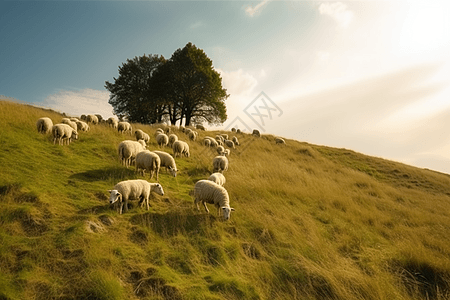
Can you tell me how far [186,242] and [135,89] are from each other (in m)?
33.0

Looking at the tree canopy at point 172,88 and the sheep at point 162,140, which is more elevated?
the tree canopy at point 172,88

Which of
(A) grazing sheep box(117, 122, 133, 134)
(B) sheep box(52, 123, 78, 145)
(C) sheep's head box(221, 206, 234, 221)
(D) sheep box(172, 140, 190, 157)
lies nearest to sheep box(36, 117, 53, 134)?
(B) sheep box(52, 123, 78, 145)

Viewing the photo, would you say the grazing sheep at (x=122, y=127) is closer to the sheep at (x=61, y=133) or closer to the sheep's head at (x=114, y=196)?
the sheep at (x=61, y=133)

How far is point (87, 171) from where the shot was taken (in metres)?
8.50

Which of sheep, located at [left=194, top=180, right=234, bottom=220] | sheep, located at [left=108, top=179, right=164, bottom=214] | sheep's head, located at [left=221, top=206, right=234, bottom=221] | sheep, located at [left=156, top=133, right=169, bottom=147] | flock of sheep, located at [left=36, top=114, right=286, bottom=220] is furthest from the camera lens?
sheep, located at [left=156, top=133, right=169, bottom=147]

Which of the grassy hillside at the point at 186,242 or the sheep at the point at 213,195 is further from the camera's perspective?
the sheep at the point at 213,195

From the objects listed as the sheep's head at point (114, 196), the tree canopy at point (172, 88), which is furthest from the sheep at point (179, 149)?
the tree canopy at point (172, 88)

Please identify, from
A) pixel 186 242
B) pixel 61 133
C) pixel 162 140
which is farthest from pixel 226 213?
pixel 162 140

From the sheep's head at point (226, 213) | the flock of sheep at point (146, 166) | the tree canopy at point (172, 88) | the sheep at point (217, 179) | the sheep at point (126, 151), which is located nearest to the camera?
the flock of sheep at point (146, 166)

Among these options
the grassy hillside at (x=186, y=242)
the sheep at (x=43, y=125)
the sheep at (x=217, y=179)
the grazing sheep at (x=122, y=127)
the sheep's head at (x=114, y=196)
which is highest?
the grazing sheep at (x=122, y=127)

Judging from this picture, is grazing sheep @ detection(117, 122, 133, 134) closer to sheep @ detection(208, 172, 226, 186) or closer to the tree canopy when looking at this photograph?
sheep @ detection(208, 172, 226, 186)

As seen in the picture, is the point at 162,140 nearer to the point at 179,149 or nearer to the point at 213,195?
the point at 179,149

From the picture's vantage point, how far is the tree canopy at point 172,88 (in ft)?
104

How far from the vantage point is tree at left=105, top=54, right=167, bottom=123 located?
33.2 m
